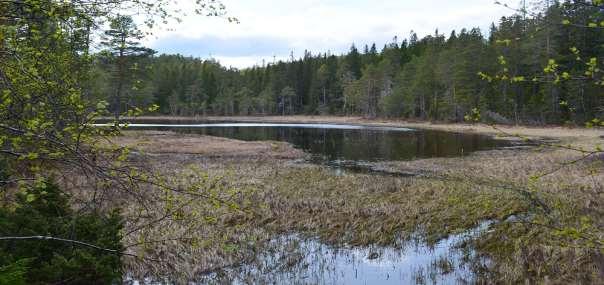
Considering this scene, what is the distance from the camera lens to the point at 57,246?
21.8 ft

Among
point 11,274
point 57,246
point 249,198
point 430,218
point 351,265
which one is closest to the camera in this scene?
point 11,274

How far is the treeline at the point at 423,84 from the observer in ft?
173

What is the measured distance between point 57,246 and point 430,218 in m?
9.93

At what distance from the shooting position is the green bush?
6004mm

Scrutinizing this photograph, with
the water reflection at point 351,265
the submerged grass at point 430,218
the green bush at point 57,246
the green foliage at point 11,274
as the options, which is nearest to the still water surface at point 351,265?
the water reflection at point 351,265

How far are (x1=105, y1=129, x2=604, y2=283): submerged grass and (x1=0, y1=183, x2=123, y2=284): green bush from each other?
60.7 inches

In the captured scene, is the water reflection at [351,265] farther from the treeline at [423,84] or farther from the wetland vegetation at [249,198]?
the treeline at [423,84]

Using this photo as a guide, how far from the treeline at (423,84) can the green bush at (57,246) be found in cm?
452

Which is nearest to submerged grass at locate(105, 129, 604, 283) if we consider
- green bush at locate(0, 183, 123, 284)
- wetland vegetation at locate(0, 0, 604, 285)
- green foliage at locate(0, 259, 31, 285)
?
wetland vegetation at locate(0, 0, 604, 285)

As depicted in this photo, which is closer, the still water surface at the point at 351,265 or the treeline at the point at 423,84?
the still water surface at the point at 351,265

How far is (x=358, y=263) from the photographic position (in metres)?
10.1

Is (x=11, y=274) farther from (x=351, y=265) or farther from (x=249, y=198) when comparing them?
(x=249, y=198)

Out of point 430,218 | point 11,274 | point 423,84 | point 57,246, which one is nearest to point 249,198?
point 430,218

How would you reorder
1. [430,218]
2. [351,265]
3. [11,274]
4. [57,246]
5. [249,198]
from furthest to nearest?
[249,198]
[430,218]
[351,265]
[57,246]
[11,274]
